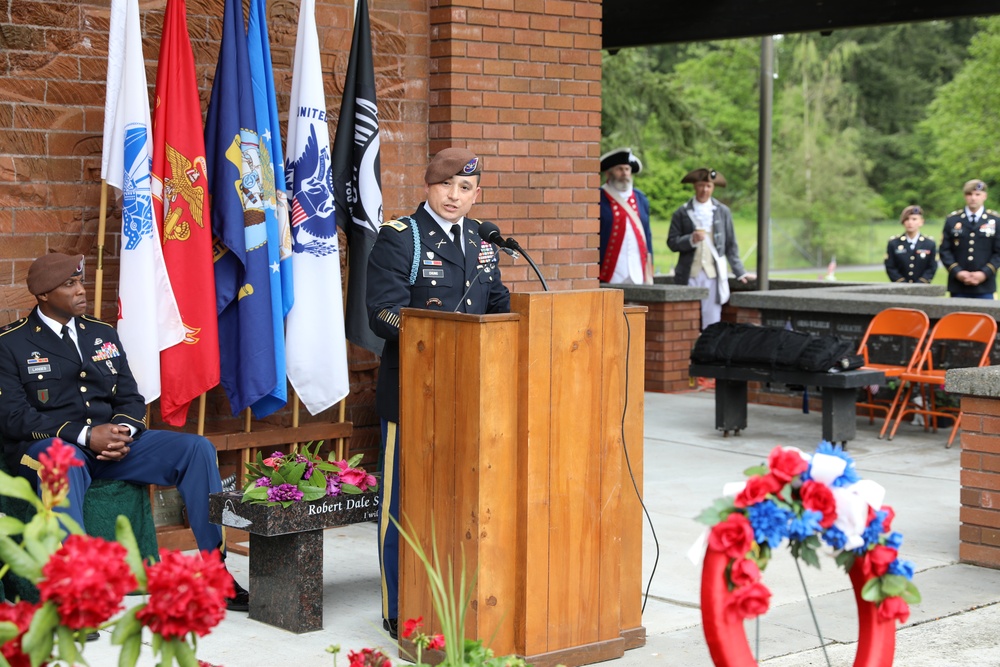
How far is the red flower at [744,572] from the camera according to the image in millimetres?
2709

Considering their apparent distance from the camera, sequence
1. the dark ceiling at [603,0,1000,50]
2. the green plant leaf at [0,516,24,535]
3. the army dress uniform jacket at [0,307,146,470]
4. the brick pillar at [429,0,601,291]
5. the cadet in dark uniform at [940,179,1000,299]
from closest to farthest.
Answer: the green plant leaf at [0,516,24,535]
the army dress uniform jacket at [0,307,146,470]
the brick pillar at [429,0,601,291]
the dark ceiling at [603,0,1000,50]
the cadet in dark uniform at [940,179,1000,299]

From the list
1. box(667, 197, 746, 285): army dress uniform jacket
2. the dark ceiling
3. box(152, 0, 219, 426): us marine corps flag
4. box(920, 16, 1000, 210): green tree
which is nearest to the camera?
box(152, 0, 219, 426): us marine corps flag

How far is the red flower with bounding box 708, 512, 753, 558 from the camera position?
2.72m

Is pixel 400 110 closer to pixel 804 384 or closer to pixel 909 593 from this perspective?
pixel 804 384

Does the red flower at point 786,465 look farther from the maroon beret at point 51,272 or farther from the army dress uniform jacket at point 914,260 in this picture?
the army dress uniform jacket at point 914,260

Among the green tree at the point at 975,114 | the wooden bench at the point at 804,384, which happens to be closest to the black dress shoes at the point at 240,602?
the wooden bench at the point at 804,384

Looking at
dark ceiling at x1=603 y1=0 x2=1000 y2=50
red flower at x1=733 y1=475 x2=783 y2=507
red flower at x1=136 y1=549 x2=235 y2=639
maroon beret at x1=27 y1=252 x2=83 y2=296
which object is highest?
dark ceiling at x1=603 y1=0 x2=1000 y2=50

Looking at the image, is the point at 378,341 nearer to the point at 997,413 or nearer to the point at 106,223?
the point at 106,223

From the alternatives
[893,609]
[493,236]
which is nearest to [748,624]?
[493,236]

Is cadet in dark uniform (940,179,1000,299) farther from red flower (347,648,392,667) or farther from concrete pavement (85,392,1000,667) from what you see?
red flower (347,648,392,667)

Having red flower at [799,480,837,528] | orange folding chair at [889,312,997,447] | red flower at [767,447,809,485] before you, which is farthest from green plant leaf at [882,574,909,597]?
orange folding chair at [889,312,997,447]

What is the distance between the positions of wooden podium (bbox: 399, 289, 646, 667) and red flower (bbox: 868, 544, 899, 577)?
167 cm

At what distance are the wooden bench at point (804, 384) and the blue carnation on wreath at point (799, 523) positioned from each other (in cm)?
663

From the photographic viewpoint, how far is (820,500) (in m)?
2.77
